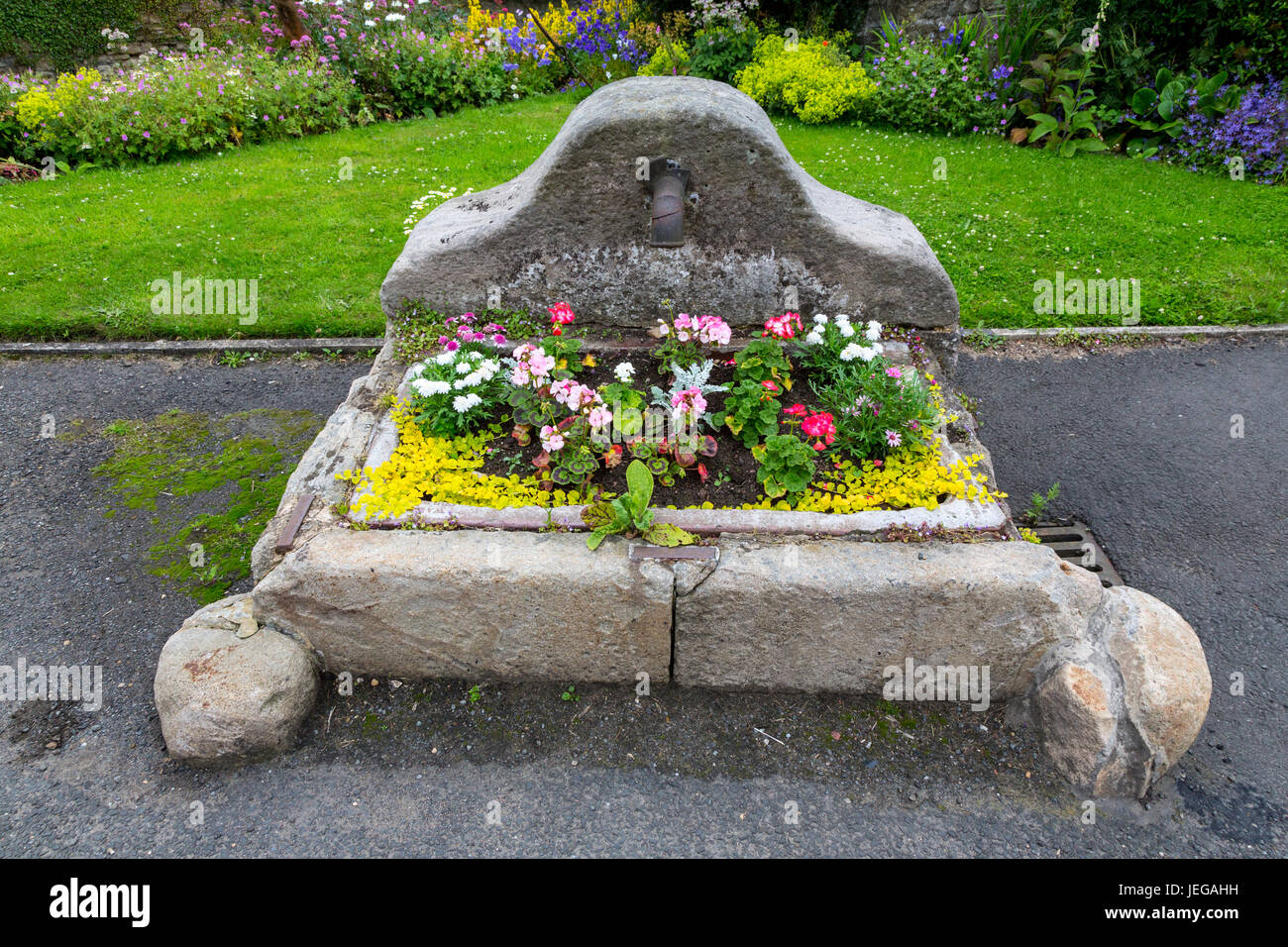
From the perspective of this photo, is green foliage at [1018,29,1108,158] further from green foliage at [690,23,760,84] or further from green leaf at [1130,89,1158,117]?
green foliage at [690,23,760,84]

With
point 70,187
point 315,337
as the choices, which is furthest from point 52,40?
point 315,337

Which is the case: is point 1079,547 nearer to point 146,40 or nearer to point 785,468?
point 785,468

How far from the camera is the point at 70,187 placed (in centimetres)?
800

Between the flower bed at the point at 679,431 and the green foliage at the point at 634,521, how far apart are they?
1cm

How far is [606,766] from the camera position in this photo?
2.97m

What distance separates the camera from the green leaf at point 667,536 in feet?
9.68

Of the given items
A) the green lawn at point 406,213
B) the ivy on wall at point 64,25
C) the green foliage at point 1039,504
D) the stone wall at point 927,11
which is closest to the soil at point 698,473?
the green foliage at point 1039,504

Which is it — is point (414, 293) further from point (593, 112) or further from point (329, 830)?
point (329, 830)

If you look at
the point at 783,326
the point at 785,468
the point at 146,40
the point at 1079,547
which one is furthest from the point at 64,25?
the point at 1079,547

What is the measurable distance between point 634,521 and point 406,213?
554 cm

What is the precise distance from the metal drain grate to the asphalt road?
0.11 metres

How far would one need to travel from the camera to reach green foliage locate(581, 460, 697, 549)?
9.73 feet

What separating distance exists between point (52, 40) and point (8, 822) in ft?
41.8

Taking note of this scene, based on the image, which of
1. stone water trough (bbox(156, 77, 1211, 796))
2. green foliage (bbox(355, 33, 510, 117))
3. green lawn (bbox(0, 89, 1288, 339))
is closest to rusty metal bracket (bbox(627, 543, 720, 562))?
stone water trough (bbox(156, 77, 1211, 796))
